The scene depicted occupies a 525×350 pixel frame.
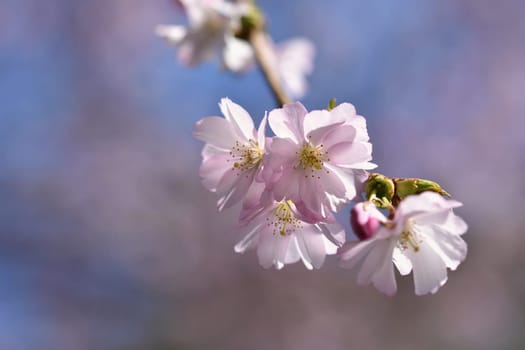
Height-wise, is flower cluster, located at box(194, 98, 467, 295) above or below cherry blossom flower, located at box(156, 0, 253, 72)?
below

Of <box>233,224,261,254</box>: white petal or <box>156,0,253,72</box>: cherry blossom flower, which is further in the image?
<box>156,0,253,72</box>: cherry blossom flower

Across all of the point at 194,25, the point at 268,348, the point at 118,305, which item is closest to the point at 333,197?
the point at 194,25

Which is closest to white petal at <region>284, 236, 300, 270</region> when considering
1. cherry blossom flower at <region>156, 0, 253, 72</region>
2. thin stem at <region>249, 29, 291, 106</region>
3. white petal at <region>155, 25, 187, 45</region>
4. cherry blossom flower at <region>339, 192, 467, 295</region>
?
cherry blossom flower at <region>339, 192, 467, 295</region>

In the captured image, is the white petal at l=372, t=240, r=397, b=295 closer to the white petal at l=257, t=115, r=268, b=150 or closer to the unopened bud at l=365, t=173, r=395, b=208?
the unopened bud at l=365, t=173, r=395, b=208

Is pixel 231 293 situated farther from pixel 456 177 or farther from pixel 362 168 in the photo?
pixel 362 168

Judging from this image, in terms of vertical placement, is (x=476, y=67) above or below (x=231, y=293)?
above

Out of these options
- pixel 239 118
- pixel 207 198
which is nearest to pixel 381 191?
pixel 239 118
